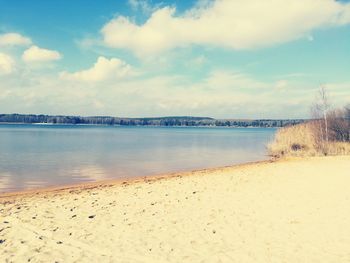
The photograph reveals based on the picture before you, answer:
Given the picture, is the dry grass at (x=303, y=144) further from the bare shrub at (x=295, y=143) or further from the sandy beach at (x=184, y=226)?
the sandy beach at (x=184, y=226)

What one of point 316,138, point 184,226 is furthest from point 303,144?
point 184,226

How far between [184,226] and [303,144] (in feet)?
92.3

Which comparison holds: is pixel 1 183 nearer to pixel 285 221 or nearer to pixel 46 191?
pixel 46 191

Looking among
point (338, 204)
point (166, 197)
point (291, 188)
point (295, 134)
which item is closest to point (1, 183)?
point (166, 197)

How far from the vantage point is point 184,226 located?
31.4ft

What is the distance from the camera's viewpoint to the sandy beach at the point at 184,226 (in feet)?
24.5

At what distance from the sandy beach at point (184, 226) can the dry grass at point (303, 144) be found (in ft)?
55.3

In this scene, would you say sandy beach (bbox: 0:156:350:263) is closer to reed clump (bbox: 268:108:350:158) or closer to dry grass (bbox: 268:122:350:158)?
dry grass (bbox: 268:122:350:158)

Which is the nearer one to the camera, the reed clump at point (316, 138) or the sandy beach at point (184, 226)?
the sandy beach at point (184, 226)

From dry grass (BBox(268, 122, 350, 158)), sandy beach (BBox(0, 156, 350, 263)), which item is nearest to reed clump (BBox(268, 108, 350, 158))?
dry grass (BBox(268, 122, 350, 158))

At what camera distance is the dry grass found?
3145 centimetres

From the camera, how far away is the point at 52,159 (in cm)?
3145

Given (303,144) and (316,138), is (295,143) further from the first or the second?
(316,138)

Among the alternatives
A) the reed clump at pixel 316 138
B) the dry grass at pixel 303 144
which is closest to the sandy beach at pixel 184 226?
the dry grass at pixel 303 144
